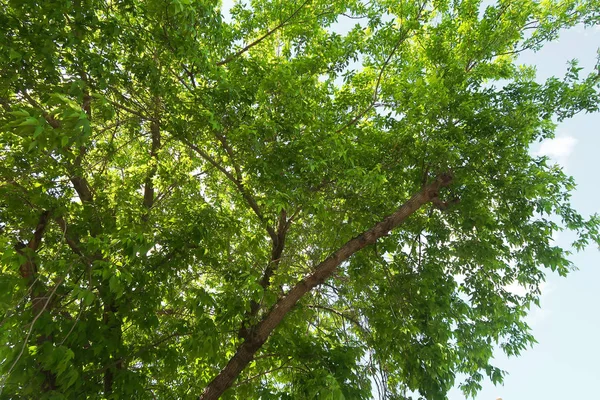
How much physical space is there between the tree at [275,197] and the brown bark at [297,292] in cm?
3

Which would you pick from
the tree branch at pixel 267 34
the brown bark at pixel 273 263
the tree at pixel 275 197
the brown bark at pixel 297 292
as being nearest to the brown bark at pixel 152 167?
the tree at pixel 275 197

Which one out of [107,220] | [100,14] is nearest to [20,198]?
[107,220]

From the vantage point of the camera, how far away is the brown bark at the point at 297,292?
4.61 meters

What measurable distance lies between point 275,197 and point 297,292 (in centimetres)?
149

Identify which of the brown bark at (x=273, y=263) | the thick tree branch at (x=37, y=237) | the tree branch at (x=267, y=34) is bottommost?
the thick tree branch at (x=37, y=237)

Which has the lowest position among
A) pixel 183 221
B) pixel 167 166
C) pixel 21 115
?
pixel 21 115

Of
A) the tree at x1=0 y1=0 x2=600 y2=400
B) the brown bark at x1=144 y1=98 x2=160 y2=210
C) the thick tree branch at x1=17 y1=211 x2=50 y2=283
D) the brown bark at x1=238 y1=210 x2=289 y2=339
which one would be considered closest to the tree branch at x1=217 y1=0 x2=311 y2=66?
the tree at x1=0 y1=0 x2=600 y2=400

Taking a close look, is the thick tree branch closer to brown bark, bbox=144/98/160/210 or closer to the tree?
the tree

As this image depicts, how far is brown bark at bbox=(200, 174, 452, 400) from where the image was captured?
4613 millimetres

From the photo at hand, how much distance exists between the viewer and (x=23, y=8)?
10.2 feet

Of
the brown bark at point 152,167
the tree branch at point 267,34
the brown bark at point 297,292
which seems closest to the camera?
the brown bark at point 297,292

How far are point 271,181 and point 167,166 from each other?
1.68 metres

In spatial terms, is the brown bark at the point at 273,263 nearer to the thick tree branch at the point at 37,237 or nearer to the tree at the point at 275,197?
the tree at the point at 275,197

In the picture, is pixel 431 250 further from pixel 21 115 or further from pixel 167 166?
pixel 21 115
